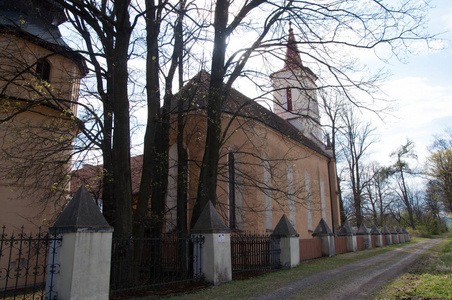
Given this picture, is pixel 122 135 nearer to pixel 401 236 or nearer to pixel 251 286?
pixel 251 286

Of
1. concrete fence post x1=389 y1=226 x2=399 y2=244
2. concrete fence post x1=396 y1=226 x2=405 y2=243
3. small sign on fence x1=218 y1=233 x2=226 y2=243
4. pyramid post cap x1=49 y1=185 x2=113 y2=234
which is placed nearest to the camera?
pyramid post cap x1=49 y1=185 x2=113 y2=234

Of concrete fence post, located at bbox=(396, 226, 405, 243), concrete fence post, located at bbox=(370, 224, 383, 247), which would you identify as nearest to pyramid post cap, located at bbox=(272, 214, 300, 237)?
A: concrete fence post, located at bbox=(370, 224, 383, 247)

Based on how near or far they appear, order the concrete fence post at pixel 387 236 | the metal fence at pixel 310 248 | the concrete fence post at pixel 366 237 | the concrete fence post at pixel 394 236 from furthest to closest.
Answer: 1. the concrete fence post at pixel 394 236
2. the concrete fence post at pixel 387 236
3. the concrete fence post at pixel 366 237
4. the metal fence at pixel 310 248

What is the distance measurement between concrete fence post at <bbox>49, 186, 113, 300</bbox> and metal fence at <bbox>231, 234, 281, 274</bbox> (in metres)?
5.36

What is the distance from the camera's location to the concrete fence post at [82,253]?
20.2 ft

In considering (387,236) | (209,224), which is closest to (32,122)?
(209,224)

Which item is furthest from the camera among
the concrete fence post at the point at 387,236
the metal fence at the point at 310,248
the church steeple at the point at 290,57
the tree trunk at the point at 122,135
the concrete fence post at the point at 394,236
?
the concrete fence post at the point at 394,236

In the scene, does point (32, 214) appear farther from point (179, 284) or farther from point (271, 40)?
point (271, 40)

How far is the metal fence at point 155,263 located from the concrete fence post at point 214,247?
20 cm

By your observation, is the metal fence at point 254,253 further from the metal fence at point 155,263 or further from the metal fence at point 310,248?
the metal fence at point 310,248

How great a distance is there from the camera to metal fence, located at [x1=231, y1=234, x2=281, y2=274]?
37.2ft

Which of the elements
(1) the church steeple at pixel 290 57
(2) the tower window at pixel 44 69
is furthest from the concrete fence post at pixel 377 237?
(2) the tower window at pixel 44 69

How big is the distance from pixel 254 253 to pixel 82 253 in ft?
22.5

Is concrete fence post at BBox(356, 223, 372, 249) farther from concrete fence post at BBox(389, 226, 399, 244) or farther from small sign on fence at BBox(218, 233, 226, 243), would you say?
small sign on fence at BBox(218, 233, 226, 243)
